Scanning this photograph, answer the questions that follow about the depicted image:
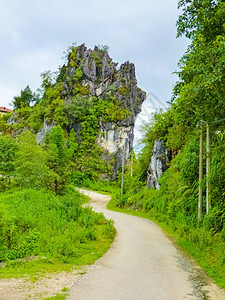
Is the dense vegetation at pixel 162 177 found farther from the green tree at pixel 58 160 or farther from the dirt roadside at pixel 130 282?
the dirt roadside at pixel 130 282

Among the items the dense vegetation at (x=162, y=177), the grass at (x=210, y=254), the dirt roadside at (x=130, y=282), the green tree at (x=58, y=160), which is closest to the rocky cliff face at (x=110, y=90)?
the dense vegetation at (x=162, y=177)

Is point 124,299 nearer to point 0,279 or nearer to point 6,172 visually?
point 0,279

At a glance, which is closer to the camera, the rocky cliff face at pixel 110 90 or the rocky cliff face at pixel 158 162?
the rocky cliff face at pixel 158 162

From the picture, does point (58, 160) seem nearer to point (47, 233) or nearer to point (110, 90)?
point (47, 233)

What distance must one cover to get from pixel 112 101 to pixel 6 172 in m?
28.7

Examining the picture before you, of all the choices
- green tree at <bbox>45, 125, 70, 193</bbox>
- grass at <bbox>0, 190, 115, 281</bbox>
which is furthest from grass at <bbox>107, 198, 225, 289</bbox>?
green tree at <bbox>45, 125, 70, 193</bbox>

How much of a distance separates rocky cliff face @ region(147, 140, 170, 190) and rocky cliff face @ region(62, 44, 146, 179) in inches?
876

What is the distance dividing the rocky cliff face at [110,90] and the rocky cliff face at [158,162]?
73.0ft

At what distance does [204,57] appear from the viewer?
797 centimetres

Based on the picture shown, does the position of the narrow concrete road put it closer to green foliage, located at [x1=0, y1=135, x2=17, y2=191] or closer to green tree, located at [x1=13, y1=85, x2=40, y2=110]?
green foliage, located at [x1=0, y1=135, x2=17, y2=191]

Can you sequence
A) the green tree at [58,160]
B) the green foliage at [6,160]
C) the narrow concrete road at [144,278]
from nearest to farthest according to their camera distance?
the narrow concrete road at [144,278]
the green tree at [58,160]
the green foliage at [6,160]

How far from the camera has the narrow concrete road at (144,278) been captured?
6.62 m

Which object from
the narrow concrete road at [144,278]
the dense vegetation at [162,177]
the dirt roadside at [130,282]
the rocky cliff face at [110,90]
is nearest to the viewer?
the dirt roadside at [130,282]

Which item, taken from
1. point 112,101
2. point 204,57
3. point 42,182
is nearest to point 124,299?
point 204,57
